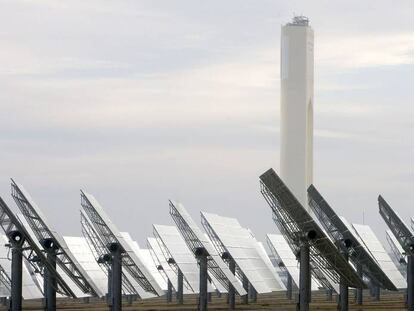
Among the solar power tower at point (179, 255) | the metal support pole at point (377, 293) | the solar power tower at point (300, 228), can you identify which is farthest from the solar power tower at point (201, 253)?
the metal support pole at point (377, 293)

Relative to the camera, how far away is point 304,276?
5822 cm

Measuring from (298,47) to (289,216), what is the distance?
143361 millimetres

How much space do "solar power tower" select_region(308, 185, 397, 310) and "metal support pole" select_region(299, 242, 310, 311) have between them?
356 inches

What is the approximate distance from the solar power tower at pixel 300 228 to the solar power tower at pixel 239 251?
2980cm

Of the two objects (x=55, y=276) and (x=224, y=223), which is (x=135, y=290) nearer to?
(x=224, y=223)

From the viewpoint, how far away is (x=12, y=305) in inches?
→ 2103

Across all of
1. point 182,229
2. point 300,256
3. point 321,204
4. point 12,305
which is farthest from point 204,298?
point 12,305

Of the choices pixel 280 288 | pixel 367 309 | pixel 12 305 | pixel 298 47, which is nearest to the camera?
pixel 12 305

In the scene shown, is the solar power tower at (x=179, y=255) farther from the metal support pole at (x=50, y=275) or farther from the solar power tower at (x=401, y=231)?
the metal support pole at (x=50, y=275)

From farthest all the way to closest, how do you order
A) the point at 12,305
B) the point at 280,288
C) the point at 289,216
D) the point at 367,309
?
the point at 280,288
the point at 367,309
the point at 289,216
the point at 12,305

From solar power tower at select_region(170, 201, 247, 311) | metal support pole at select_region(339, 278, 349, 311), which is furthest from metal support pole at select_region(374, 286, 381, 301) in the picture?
metal support pole at select_region(339, 278, 349, 311)

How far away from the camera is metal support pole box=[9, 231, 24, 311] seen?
5309cm

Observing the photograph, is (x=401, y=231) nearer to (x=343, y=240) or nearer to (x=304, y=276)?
(x=343, y=240)

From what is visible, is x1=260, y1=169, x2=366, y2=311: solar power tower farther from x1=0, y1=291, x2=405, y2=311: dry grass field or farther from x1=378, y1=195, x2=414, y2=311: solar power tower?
x1=0, y1=291, x2=405, y2=311: dry grass field
